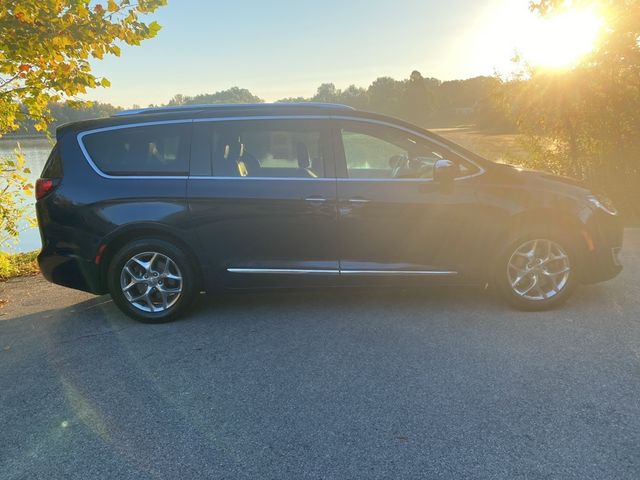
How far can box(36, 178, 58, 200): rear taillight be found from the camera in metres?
4.23

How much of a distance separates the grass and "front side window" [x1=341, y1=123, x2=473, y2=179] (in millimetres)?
4915

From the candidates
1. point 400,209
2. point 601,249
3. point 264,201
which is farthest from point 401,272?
point 601,249

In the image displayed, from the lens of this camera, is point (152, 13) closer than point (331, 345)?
No

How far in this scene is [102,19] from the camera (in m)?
5.10

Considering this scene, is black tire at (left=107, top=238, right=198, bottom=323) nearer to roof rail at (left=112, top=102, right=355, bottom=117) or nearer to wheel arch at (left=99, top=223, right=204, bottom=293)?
wheel arch at (left=99, top=223, right=204, bottom=293)

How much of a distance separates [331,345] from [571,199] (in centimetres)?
251

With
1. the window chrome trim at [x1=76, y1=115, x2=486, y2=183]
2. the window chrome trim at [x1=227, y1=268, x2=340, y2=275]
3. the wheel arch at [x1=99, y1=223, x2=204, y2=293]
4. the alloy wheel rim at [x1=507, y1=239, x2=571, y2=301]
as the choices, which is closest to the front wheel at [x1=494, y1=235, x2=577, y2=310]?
the alloy wheel rim at [x1=507, y1=239, x2=571, y2=301]

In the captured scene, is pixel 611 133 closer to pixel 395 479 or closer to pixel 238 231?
pixel 238 231

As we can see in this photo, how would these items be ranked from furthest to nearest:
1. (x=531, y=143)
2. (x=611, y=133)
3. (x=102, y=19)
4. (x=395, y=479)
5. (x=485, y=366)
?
(x=531, y=143), (x=611, y=133), (x=102, y=19), (x=485, y=366), (x=395, y=479)

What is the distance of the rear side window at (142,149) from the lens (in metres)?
4.22

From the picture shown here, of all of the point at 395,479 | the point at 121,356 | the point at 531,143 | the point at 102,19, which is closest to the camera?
the point at 395,479

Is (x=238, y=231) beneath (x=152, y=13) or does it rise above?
beneath

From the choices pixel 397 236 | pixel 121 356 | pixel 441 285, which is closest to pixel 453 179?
pixel 397 236

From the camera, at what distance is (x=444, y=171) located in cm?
403
